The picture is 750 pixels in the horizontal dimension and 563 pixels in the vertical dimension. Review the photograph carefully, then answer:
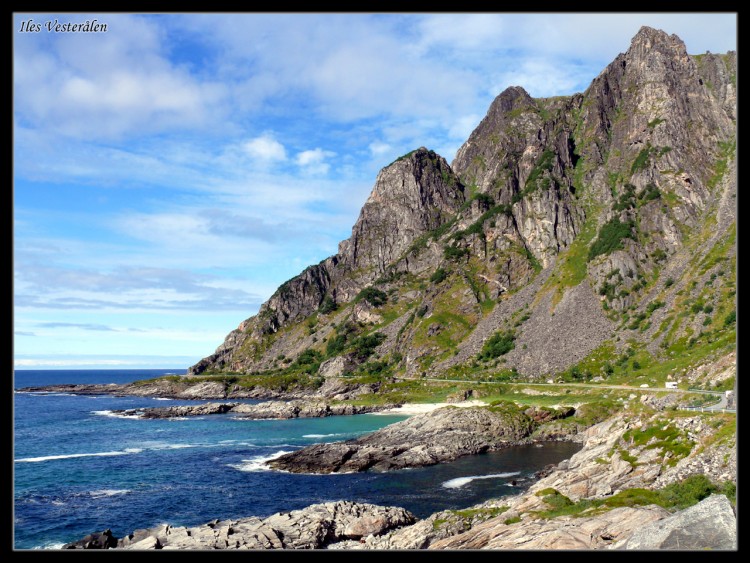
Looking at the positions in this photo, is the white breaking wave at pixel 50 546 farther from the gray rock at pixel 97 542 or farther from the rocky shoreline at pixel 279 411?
the rocky shoreline at pixel 279 411

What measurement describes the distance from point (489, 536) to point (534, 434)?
64046mm

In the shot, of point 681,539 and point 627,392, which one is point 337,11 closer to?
point 681,539

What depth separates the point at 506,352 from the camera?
171 metres

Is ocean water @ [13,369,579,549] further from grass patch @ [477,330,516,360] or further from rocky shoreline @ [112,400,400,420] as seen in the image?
grass patch @ [477,330,516,360]

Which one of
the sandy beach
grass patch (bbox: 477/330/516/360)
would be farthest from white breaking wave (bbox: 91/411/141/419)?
grass patch (bbox: 477/330/516/360)

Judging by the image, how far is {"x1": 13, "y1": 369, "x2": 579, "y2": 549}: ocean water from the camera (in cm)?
5175

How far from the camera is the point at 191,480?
67000mm

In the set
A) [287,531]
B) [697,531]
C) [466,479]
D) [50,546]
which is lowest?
[466,479]

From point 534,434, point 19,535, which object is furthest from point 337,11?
point 534,434

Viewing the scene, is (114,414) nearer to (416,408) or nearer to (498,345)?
(416,408)

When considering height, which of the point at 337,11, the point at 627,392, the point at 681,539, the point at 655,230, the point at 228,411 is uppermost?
the point at 655,230

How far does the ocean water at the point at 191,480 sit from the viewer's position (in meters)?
Result: 51.8

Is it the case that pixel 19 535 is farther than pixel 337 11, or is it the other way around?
pixel 19 535

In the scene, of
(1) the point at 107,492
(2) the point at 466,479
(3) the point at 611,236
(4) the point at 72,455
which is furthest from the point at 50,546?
(3) the point at 611,236
